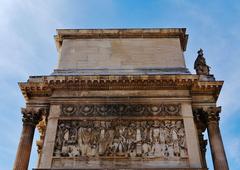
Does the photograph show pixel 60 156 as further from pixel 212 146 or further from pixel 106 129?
pixel 212 146

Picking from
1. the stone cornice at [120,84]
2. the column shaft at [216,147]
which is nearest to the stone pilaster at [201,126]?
the column shaft at [216,147]

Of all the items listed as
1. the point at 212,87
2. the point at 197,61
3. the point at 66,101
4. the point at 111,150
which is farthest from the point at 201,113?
the point at 66,101

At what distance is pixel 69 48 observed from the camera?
52.2 ft

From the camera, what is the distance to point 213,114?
1312cm

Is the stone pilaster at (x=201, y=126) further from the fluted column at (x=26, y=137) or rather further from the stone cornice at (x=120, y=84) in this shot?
the fluted column at (x=26, y=137)

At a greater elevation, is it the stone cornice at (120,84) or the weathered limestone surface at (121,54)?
the weathered limestone surface at (121,54)

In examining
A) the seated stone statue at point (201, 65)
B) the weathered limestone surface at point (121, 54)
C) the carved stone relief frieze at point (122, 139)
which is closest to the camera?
the carved stone relief frieze at point (122, 139)

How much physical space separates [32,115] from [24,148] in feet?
4.32

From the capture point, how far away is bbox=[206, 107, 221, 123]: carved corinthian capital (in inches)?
515

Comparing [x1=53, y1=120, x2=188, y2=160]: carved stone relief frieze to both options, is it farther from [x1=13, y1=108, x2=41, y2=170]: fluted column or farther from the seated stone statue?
the seated stone statue

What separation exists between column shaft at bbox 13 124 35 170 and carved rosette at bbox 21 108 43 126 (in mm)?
153

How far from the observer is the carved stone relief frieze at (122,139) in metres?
12.2

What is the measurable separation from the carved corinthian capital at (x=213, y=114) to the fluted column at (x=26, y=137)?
20.1 ft

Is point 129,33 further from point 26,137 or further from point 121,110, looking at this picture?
point 26,137
